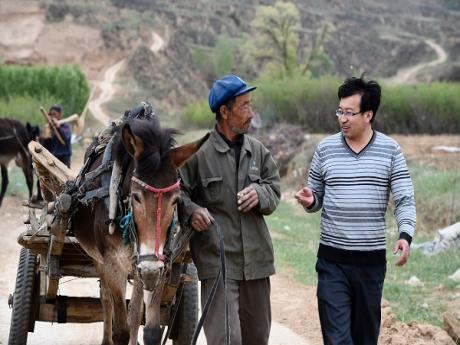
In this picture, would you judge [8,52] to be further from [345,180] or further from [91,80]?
[345,180]

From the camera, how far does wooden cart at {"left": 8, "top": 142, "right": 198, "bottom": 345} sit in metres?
6.03

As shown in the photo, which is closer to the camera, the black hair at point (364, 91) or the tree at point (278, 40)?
the black hair at point (364, 91)

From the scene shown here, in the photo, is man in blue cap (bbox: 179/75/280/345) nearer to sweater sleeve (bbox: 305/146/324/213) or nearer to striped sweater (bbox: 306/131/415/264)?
sweater sleeve (bbox: 305/146/324/213)

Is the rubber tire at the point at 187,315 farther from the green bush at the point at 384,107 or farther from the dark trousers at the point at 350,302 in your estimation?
the green bush at the point at 384,107

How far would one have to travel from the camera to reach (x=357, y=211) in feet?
16.4

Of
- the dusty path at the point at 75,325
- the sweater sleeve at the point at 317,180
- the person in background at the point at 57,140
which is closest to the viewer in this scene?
the sweater sleeve at the point at 317,180

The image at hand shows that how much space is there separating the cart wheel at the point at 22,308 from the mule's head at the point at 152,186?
7.19ft

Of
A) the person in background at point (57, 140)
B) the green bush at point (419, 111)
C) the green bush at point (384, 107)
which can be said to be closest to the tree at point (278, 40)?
the green bush at point (384, 107)

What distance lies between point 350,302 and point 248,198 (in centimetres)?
94

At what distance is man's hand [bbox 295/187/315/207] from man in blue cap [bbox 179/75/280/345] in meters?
0.16

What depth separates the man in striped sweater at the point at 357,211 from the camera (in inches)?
197

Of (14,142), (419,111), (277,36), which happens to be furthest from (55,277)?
(277,36)

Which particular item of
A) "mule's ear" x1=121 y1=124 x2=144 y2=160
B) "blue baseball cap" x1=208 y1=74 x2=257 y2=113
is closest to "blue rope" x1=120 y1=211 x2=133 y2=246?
"mule's ear" x1=121 y1=124 x2=144 y2=160

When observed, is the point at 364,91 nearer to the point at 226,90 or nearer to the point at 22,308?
the point at 226,90
